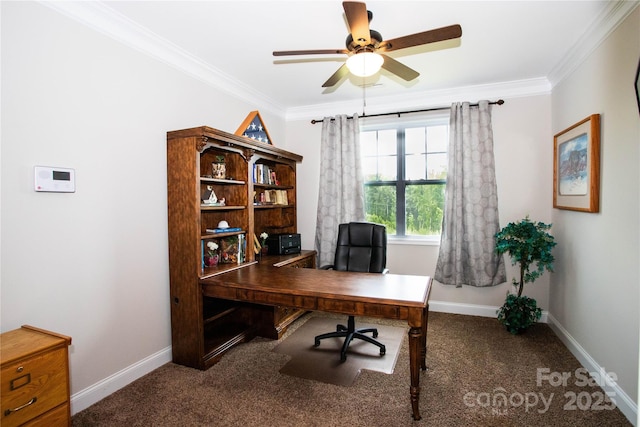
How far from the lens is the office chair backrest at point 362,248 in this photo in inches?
118

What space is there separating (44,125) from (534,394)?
3.49 metres

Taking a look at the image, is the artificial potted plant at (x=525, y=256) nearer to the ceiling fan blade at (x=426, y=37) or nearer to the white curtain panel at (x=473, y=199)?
the white curtain panel at (x=473, y=199)

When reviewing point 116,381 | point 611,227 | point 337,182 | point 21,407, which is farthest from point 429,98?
point 21,407

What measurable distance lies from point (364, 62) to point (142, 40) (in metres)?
1.68

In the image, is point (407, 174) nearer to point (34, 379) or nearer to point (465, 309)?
point (465, 309)

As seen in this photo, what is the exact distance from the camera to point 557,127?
3.21 meters

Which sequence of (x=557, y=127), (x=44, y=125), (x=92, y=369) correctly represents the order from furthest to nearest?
(x=557, y=127) < (x=92, y=369) < (x=44, y=125)

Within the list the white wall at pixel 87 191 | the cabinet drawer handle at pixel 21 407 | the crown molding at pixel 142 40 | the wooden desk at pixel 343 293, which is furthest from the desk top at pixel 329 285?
the crown molding at pixel 142 40

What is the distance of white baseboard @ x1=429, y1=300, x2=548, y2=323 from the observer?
363 centimetres

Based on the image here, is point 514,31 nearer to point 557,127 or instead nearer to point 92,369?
point 557,127

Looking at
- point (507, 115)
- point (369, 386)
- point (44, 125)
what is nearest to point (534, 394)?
point (369, 386)

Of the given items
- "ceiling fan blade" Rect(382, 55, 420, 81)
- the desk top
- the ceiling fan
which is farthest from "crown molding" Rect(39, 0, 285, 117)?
the desk top

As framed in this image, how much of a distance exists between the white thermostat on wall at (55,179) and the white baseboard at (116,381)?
1.27 m

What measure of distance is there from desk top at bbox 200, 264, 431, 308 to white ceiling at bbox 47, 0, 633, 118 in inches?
71.4
